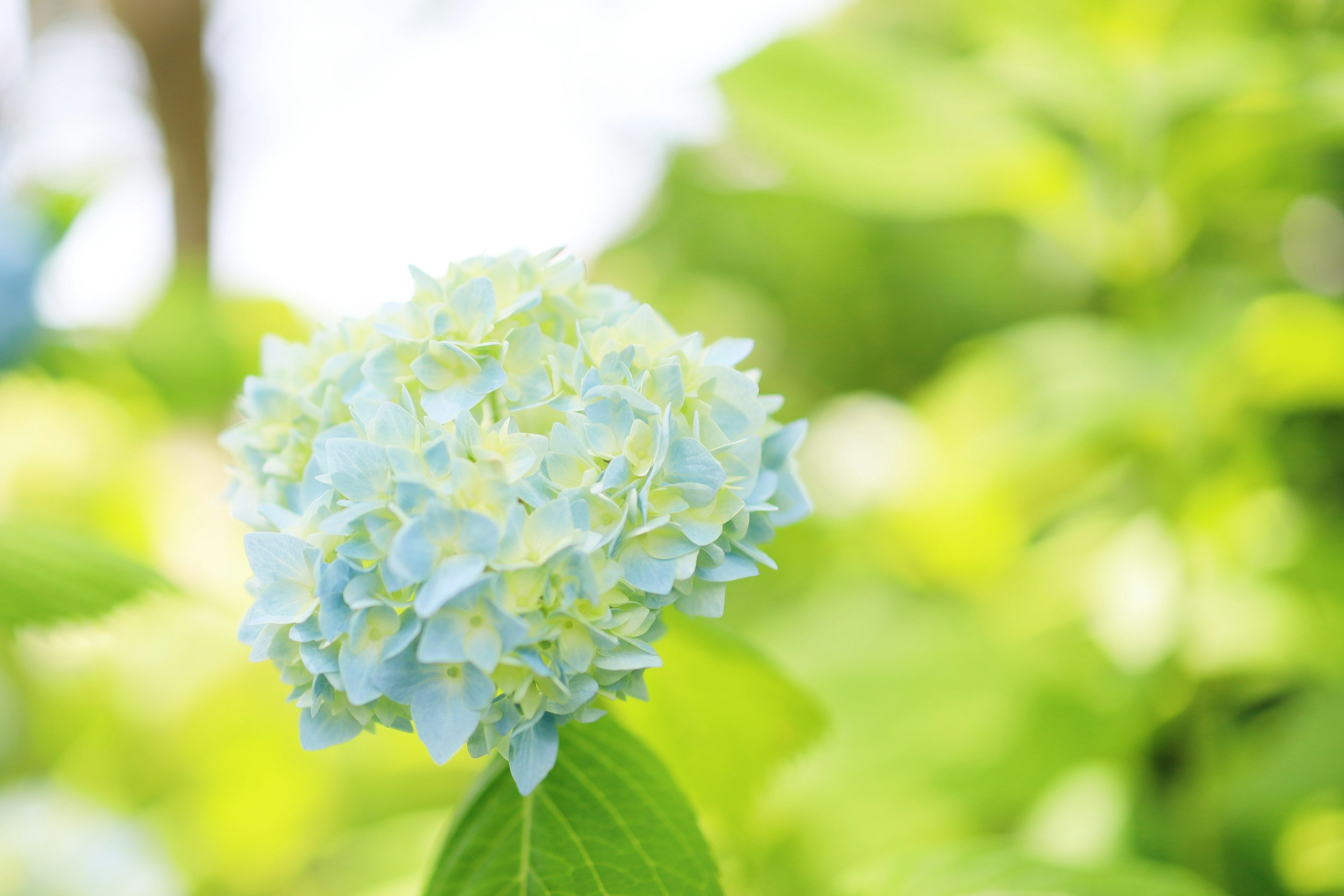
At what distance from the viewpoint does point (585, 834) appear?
0.59 metres

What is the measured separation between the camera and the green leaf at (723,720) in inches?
Result: 32.0

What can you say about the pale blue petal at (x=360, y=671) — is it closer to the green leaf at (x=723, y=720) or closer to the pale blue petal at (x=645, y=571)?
the pale blue petal at (x=645, y=571)

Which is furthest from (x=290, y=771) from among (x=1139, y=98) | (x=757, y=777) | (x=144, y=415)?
(x=1139, y=98)

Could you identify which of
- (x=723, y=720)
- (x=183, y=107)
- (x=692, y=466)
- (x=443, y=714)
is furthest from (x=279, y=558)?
(x=183, y=107)

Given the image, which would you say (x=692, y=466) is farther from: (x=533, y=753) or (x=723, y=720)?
(x=723, y=720)

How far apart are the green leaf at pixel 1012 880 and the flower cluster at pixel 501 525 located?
38 cm

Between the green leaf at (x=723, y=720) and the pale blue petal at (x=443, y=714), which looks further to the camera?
the green leaf at (x=723, y=720)

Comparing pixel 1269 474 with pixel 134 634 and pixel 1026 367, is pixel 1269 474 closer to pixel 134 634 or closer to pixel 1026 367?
pixel 1026 367

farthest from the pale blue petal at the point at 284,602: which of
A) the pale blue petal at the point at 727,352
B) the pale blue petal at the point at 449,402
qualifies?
the pale blue petal at the point at 727,352

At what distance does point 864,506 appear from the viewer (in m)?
1.91

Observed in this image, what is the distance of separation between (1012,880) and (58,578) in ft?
2.56

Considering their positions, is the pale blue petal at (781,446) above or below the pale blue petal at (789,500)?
above

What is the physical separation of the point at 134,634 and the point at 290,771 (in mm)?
413

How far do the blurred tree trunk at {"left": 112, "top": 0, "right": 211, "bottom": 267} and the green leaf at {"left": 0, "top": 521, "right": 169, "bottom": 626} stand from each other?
177 cm
